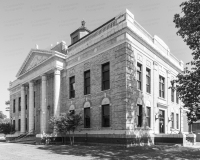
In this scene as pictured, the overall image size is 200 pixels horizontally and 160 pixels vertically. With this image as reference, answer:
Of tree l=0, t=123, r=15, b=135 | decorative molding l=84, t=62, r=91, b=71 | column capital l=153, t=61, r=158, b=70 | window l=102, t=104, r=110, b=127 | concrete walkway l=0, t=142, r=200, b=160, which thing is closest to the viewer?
concrete walkway l=0, t=142, r=200, b=160

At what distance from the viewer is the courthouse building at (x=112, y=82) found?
18250mm

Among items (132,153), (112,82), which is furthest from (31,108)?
(132,153)

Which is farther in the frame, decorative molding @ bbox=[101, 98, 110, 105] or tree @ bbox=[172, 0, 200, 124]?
decorative molding @ bbox=[101, 98, 110, 105]

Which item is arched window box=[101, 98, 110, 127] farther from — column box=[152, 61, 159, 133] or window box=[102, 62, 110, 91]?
column box=[152, 61, 159, 133]

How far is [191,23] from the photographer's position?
13.0m

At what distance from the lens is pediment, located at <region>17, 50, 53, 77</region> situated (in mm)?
26491

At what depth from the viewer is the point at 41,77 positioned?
88.8ft

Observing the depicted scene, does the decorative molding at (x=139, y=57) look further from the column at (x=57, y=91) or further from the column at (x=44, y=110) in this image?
the column at (x=44, y=110)

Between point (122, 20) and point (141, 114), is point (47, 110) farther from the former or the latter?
point (122, 20)

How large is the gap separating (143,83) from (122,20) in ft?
20.0

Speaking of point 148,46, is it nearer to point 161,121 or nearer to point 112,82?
point 112,82

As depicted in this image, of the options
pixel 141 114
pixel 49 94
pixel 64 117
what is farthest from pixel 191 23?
pixel 49 94

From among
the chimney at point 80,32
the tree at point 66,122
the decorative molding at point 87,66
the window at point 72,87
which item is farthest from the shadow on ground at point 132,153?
the chimney at point 80,32

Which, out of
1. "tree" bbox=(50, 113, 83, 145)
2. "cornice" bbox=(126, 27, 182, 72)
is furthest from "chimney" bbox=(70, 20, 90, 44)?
"tree" bbox=(50, 113, 83, 145)
